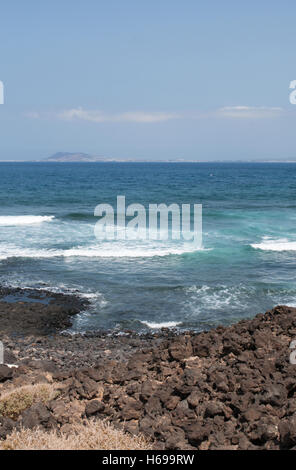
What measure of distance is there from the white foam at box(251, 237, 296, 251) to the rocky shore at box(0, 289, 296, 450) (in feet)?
50.2

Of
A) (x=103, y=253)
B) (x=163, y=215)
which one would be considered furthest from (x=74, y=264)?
(x=163, y=215)

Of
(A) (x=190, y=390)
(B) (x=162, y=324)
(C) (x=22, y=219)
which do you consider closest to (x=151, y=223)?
(C) (x=22, y=219)

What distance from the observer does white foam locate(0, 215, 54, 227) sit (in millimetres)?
36312

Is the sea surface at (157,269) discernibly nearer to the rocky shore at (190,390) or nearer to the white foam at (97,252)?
the white foam at (97,252)

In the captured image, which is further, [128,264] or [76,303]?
[128,264]

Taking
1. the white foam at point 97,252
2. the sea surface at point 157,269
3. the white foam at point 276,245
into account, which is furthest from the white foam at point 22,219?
the white foam at point 276,245

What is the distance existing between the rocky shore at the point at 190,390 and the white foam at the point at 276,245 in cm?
1530

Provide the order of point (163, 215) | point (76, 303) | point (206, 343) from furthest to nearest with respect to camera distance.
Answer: point (163, 215), point (76, 303), point (206, 343)

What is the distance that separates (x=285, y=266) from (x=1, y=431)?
727 inches

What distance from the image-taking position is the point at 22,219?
38469 millimetres

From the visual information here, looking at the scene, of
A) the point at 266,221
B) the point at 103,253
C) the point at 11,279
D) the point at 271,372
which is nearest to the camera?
the point at 271,372

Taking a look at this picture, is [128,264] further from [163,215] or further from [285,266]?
[163,215]

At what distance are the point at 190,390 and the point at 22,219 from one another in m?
32.5
